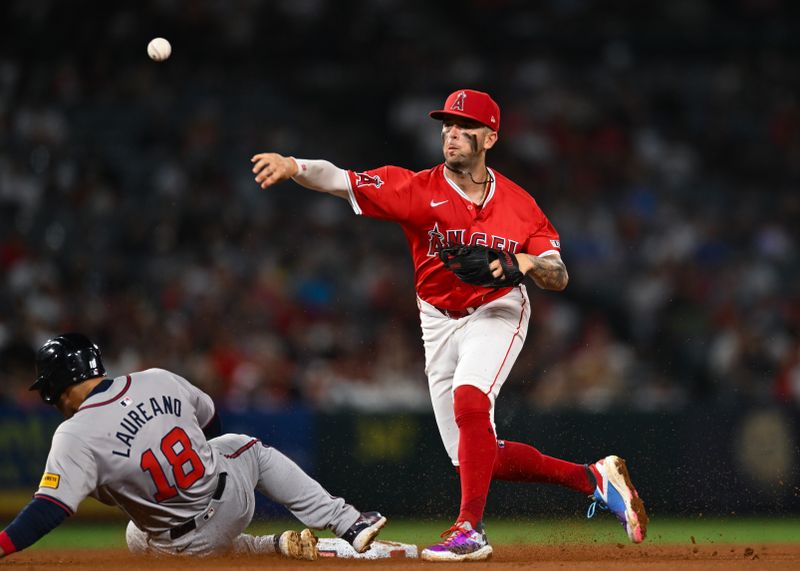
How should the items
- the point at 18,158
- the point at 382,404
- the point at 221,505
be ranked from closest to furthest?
the point at 221,505 → the point at 382,404 → the point at 18,158

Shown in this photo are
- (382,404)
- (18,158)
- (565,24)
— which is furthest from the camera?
(565,24)

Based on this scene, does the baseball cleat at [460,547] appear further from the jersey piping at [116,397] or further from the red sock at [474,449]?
the jersey piping at [116,397]

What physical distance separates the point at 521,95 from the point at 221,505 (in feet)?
33.9

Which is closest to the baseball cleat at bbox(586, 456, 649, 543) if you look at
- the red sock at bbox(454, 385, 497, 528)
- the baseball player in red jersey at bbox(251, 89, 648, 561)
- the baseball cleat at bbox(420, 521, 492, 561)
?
the baseball player in red jersey at bbox(251, 89, 648, 561)

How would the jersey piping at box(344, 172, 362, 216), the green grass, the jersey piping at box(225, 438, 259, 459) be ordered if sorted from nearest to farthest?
the jersey piping at box(225, 438, 259, 459), the jersey piping at box(344, 172, 362, 216), the green grass

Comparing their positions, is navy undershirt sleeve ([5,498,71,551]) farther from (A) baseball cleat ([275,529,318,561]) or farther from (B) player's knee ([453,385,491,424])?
(B) player's knee ([453,385,491,424])

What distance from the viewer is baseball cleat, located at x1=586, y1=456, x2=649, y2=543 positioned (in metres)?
6.08

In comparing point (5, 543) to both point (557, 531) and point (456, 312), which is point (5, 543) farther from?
point (557, 531)

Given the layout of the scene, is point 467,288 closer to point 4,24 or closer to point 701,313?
point 701,313

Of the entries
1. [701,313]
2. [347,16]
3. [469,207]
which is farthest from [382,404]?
[347,16]

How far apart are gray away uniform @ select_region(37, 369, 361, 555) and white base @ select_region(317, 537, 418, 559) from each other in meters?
0.23

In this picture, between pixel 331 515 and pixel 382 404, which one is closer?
pixel 331 515

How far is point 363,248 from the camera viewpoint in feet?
41.2

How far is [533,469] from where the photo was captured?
6.27 m
